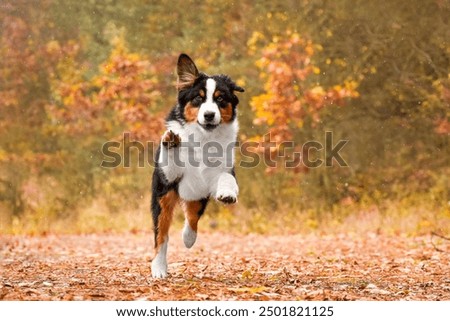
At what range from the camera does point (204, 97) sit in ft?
20.9

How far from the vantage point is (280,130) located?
14.5 m

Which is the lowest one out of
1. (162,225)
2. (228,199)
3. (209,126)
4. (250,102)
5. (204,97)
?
(162,225)

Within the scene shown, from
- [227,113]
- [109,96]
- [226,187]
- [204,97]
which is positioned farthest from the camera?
[109,96]

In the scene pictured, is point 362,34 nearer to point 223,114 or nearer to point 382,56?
point 382,56

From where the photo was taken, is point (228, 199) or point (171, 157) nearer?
point (228, 199)

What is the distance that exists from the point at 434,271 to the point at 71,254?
540 cm

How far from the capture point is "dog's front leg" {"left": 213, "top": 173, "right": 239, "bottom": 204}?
606 centimetres

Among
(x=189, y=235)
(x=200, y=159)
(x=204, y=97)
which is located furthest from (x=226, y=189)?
(x=189, y=235)

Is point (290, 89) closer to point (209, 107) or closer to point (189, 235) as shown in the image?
point (189, 235)

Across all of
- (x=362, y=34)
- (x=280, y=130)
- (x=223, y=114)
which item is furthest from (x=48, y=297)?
(x=362, y=34)

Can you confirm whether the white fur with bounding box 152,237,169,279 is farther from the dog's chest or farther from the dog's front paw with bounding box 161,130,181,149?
the dog's front paw with bounding box 161,130,181,149

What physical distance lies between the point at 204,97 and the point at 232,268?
266 centimetres

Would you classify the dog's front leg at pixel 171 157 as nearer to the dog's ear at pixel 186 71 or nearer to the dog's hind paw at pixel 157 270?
the dog's ear at pixel 186 71
